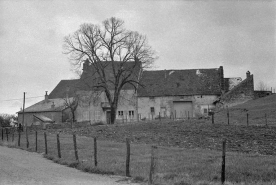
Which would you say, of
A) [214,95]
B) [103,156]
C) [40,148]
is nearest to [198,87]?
[214,95]

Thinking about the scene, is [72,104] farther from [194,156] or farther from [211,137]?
[194,156]

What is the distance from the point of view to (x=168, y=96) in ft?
196

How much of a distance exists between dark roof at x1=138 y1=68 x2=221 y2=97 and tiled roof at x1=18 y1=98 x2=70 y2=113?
15411mm

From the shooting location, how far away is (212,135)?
28.7 meters

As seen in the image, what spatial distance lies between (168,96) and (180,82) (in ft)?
11.8

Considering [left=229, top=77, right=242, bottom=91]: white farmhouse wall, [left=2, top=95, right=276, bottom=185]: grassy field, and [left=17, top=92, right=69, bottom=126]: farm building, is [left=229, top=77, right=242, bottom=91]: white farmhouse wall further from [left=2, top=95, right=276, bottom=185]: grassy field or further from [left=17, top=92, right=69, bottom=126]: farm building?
[left=17, top=92, right=69, bottom=126]: farm building

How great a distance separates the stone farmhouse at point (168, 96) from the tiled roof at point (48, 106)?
2.47 ft

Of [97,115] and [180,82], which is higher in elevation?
[180,82]

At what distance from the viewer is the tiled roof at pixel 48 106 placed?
66738 millimetres

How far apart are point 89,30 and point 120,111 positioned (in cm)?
1618

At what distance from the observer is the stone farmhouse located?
5728 centimetres

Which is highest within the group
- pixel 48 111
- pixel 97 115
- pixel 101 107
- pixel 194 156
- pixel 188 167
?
pixel 101 107

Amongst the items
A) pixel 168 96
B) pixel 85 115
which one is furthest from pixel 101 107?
pixel 168 96

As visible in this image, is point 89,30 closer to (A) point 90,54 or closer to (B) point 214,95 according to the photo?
(A) point 90,54
